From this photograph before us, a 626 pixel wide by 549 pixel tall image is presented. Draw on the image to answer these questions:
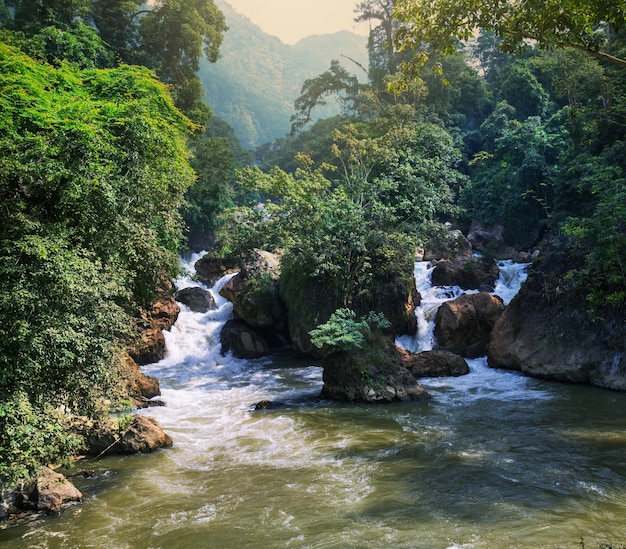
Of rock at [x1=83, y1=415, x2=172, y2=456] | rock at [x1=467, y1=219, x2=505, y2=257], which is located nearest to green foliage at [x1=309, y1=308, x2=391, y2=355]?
rock at [x1=83, y1=415, x2=172, y2=456]

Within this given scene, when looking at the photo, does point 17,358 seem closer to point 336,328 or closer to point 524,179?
point 336,328

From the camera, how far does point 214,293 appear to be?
24.2 metres

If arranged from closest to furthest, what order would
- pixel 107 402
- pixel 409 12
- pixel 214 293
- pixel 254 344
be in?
pixel 409 12
pixel 107 402
pixel 254 344
pixel 214 293

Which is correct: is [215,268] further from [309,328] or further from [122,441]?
[122,441]

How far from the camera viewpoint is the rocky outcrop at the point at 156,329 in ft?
59.2

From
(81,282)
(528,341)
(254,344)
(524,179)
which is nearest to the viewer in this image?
(81,282)

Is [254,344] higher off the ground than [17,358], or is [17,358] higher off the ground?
[17,358]

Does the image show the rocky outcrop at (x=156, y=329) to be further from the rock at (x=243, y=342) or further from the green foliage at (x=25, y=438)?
the green foliage at (x=25, y=438)

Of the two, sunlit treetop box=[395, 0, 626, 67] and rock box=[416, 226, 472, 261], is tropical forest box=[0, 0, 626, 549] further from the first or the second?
rock box=[416, 226, 472, 261]

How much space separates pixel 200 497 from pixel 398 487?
3153 millimetres

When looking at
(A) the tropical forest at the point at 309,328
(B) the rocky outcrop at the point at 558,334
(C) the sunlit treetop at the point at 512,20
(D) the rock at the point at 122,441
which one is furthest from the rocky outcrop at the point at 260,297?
(C) the sunlit treetop at the point at 512,20

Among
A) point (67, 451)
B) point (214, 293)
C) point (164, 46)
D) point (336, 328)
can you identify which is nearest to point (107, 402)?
point (67, 451)

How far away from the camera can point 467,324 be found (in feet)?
58.3

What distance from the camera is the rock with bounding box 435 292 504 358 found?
17703mm
